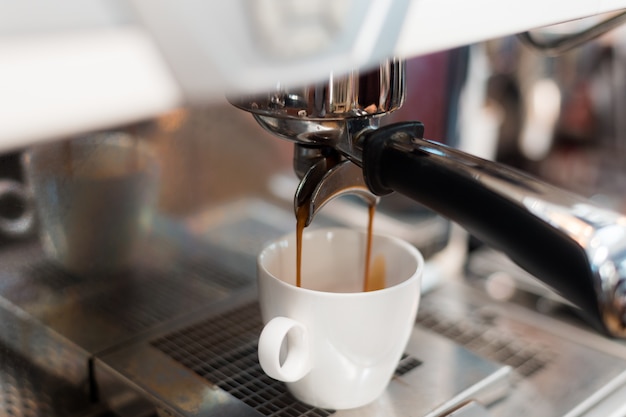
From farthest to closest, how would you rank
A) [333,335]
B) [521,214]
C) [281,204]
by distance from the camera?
[281,204] → [333,335] → [521,214]

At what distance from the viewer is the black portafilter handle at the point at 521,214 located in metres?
0.24

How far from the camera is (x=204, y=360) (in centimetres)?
43

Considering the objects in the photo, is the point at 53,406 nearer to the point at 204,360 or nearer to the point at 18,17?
the point at 204,360

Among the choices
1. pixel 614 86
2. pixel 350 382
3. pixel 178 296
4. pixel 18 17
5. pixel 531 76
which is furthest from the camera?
pixel 614 86

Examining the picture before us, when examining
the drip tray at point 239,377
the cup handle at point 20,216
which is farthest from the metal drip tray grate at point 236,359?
the cup handle at point 20,216

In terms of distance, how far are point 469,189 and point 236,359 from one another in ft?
0.72

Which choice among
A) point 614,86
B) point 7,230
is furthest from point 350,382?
point 614,86

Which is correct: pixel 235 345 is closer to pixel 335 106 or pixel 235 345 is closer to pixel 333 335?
pixel 333 335

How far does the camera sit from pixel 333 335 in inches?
14.6

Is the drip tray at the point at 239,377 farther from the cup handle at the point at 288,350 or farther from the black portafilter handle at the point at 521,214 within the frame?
the black portafilter handle at the point at 521,214

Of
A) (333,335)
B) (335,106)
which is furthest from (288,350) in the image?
(335,106)

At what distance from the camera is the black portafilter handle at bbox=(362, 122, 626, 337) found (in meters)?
0.24

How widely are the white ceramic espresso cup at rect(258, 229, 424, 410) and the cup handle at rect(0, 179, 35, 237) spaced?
135 mm

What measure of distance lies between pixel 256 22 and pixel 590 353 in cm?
38
